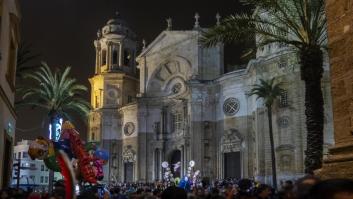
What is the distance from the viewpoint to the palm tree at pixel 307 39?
16.5 meters

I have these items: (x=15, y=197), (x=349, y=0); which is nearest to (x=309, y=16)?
(x=349, y=0)

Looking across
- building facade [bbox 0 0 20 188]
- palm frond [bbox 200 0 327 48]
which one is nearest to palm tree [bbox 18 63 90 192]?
building facade [bbox 0 0 20 188]

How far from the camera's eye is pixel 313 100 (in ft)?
54.3

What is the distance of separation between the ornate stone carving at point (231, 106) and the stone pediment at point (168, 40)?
9685mm

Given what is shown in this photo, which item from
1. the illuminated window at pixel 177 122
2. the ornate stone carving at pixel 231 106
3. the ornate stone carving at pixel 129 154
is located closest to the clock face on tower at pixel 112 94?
the ornate stone carving at pixel 129 154

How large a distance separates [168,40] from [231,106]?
553 inches

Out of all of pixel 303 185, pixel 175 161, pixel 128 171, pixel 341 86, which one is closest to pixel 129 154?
pixel 128 171

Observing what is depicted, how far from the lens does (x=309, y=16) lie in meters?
17.4

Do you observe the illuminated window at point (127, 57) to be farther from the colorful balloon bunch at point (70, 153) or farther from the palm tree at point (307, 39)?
the palm tree at point (307, 39)

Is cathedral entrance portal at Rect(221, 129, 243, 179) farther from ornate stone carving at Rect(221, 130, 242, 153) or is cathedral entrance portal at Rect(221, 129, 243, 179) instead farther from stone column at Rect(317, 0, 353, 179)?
stone column at Rect(317, 0, 353, 179)

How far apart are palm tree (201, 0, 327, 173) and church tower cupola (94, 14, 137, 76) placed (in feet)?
172

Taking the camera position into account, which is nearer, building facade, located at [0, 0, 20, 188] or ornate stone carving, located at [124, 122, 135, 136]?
building facade, located at [0, 0, 20, 188]

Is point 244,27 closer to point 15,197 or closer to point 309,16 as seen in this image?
point 309,16

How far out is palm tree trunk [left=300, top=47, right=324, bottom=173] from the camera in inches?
647
